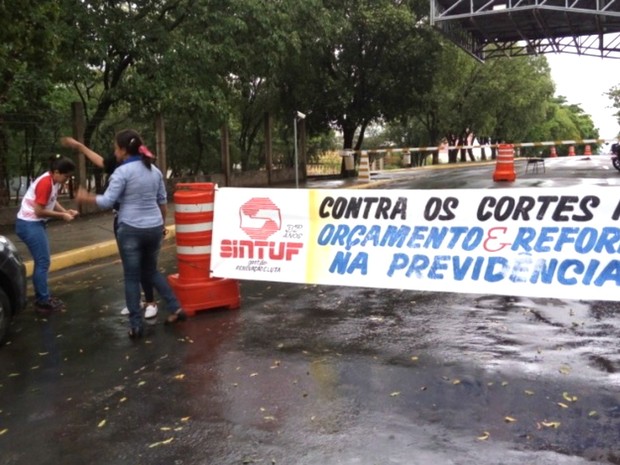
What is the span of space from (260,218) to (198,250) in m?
0.76

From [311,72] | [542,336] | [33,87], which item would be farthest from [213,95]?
[542,336]

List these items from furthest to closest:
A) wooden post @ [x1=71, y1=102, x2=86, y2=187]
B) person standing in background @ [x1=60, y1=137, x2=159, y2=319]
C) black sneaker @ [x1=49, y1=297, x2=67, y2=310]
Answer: wooden post @ [x1=71, y1=102, x2=86, y2=187], black sneaker @ [x1=49, y1=297, x2=67, y2=310], person standing in background @ [x1=60, y1=137, x2=159, y2=319]

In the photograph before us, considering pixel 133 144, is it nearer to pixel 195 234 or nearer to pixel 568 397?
pixel 195 234

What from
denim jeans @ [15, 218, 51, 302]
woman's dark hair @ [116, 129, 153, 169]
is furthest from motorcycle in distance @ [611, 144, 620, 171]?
denim jeans @ [15, 218, 51, 302]

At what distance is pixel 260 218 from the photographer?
6.42m

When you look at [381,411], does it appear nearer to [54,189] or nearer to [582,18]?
[54,189]

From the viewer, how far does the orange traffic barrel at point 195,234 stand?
6.56 meters

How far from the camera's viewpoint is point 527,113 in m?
49.8

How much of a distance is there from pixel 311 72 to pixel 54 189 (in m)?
20.7

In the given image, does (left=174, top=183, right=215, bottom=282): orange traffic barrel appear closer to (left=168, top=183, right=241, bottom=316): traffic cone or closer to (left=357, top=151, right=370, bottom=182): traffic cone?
(left=168, top=183, right=241, bottom=316): traffic cone

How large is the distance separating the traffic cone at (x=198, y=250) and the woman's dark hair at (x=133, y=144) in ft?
3.03

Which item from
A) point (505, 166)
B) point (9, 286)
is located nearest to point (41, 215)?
point (9, 286)

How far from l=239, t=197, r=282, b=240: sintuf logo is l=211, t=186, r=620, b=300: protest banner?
0.01m

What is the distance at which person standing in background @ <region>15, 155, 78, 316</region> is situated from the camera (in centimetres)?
658
